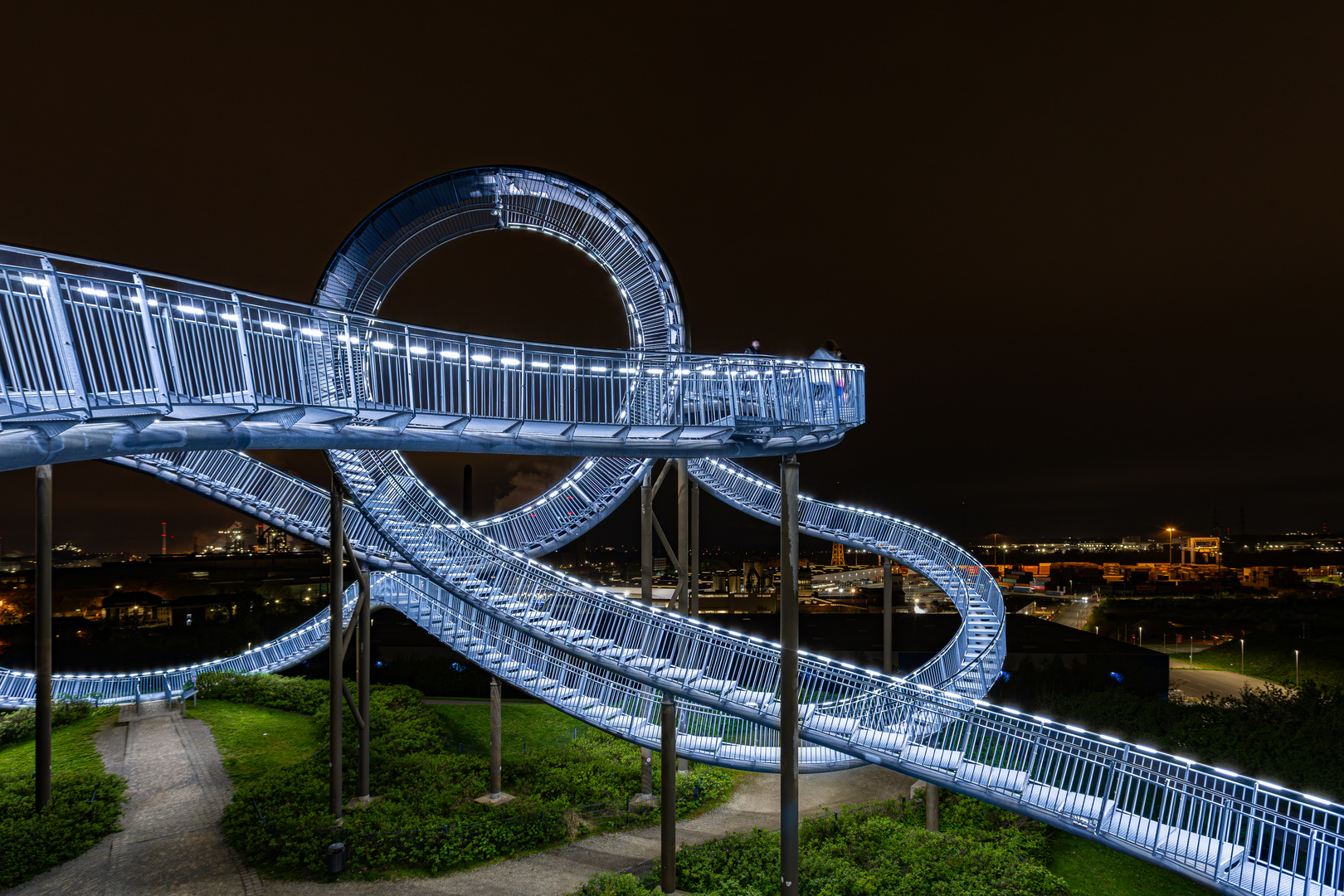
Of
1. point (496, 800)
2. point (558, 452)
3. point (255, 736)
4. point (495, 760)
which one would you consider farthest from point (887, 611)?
point (255, 736)

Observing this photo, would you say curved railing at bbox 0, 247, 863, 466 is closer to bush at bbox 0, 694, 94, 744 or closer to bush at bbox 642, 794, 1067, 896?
bush at bbox 642, 794, 1067, 896

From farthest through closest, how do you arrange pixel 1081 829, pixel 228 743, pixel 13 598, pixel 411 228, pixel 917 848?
pixel 13 598 → pixel 228 743 → pixel 411 228 → pixel 917 848 → pixel 1081 829

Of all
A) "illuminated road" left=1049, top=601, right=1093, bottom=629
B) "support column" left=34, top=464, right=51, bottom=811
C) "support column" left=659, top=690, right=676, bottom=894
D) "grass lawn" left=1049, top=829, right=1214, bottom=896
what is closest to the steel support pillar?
"support column" left=659, top=690, right=676, bottom=894

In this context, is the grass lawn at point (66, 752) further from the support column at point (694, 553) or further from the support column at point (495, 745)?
the support column at point (694, 553)

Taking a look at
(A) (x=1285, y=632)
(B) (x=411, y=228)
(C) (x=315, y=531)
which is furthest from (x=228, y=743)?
(A) (x=1285, y=632)

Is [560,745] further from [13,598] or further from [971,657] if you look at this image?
[13,598]

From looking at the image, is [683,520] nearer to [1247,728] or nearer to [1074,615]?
[1247,728]
